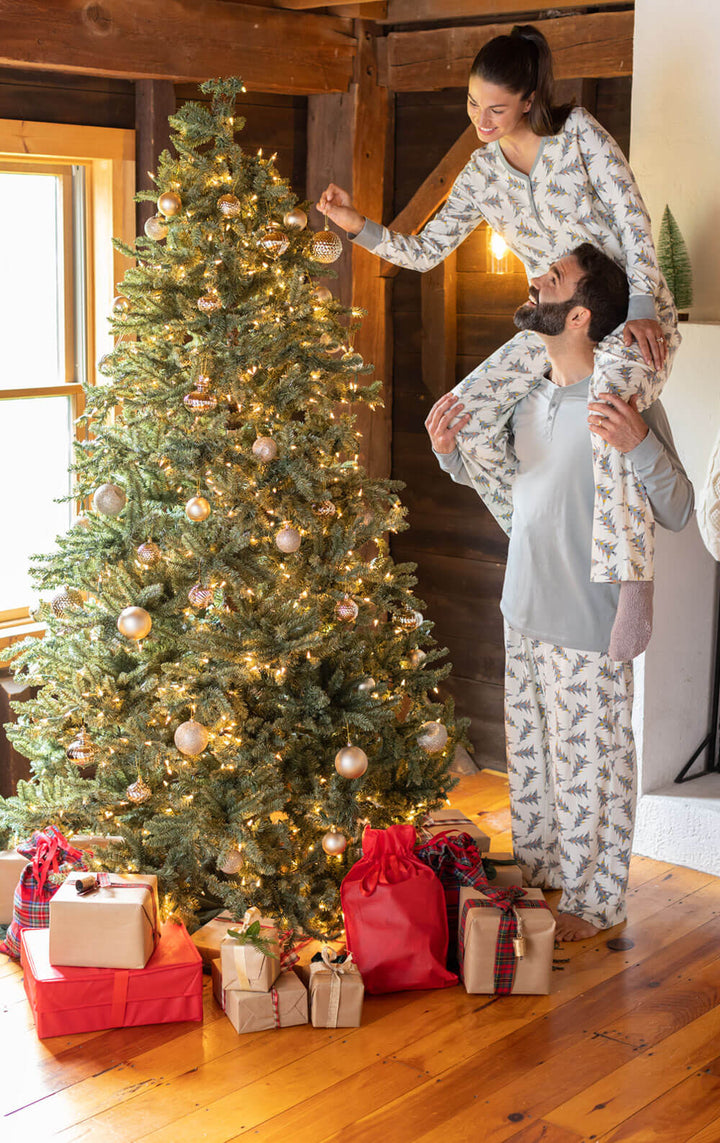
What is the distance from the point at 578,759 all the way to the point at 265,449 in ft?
3.73

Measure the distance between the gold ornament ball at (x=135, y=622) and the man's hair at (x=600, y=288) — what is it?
1.29m

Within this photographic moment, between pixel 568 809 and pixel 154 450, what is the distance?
141 centimetres

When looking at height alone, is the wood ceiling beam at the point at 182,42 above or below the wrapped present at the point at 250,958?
above

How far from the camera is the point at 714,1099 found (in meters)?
2.71

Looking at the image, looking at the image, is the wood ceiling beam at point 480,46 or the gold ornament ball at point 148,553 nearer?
the gold ornament ball at point 148,553

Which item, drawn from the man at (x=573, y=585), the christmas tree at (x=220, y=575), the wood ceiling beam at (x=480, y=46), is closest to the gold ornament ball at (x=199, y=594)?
the christmas tree at (x=220, y=575)

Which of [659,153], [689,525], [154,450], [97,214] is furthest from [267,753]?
[659,153]

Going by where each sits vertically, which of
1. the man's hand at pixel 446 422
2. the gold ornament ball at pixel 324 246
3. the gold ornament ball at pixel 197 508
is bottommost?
the gold ornament ball at pixel 197 508

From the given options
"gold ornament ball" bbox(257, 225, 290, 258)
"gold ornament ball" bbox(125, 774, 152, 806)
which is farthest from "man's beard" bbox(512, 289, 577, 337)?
"gold ornament ball" bbox(125, 774, 152, 806)

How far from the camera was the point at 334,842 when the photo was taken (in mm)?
3193

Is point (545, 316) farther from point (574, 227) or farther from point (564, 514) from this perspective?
point (564, 514)

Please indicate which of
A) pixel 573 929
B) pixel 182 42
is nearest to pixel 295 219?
pixel 182 42

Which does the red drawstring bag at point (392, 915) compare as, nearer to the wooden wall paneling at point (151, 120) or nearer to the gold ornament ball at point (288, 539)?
the gold ornament ball at point (288, 539)

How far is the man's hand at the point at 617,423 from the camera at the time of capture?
121 inches
